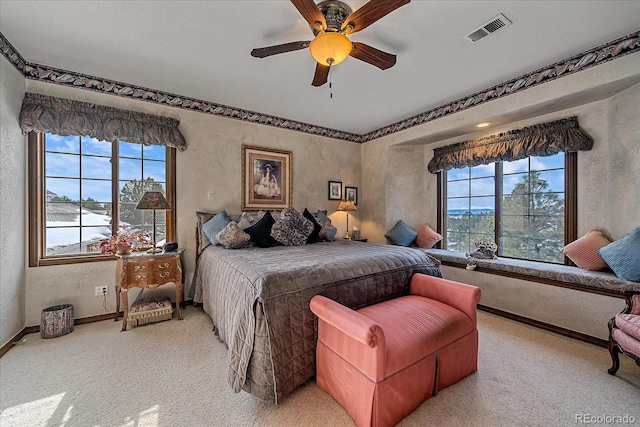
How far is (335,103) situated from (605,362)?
379cm

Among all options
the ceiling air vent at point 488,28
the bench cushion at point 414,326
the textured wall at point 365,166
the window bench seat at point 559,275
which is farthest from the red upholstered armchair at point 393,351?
the ceiling air vent at point 488,28

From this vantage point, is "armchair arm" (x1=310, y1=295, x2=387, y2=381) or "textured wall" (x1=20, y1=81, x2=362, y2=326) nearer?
"armchair arm" (x1=310, y1=295, x2=387, y2=381)

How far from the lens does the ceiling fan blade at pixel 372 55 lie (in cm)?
189

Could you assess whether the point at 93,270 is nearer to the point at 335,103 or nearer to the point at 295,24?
the point at 295,24

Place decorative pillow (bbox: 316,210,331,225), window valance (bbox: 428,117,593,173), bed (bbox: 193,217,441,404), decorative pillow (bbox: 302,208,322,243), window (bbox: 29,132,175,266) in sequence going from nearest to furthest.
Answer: bed (bbox: 193,217,441,404), window (bbox: 29,132,175,266), window valance (bbox: 428,117,593,173), decorative pillow (bbox: 302,208,322,243), decorative pillow (bbox: 316,210,331,225)

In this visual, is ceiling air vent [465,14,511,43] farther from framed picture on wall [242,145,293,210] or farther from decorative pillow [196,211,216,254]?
decorative pillow [196,211,216,254]

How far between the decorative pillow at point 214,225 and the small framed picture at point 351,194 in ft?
7.67

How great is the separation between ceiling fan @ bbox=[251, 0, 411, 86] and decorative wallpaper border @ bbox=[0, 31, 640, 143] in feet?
6.21

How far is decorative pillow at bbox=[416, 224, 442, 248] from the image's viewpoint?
4289 millimetres

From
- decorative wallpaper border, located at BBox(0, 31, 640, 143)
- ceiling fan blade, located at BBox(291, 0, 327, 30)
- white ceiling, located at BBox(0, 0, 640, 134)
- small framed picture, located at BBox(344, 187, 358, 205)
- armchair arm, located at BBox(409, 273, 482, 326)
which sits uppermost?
white ceiling, located at BBox(0, 0, 640, 134)

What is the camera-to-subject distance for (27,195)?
259cm

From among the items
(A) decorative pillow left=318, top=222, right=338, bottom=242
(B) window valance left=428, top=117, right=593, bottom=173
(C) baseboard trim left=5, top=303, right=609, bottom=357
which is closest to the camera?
(C) baseboard trim left=5, top=303, right=609, bottom=357

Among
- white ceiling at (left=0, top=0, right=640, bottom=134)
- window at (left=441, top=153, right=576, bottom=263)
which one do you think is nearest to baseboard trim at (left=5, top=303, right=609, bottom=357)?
window at (left=441, top=153, right=576, bottom=263)

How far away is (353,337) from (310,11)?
6.45 feet
